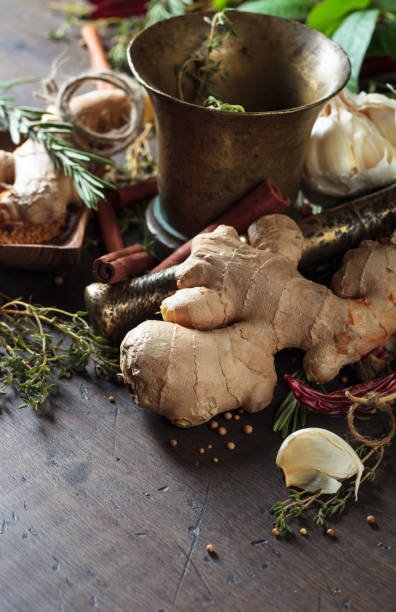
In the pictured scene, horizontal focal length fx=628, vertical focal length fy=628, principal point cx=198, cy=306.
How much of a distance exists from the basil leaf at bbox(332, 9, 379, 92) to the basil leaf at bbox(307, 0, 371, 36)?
0.9 inches

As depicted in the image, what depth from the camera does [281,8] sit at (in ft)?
4.57

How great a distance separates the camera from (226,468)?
0.82 m

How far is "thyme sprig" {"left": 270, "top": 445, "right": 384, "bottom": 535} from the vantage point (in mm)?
759

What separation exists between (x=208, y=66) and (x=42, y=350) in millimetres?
539

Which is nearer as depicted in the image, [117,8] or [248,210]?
[248,210]

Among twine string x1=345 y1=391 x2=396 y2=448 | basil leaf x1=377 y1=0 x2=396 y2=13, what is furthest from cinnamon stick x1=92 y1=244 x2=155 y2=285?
basil leaf x1=377 y1=0 x2=396 y2=13

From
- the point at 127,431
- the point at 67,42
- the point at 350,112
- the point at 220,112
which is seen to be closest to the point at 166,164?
the point at 220,112

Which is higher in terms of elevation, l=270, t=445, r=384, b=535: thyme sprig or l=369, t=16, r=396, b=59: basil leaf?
l=369, t=16, r=396, b=59: basil leaf

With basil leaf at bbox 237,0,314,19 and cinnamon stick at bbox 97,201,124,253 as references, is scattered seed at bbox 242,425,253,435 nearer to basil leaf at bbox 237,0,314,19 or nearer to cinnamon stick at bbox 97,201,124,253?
cinnamon stick at bbox 97,201,124,253

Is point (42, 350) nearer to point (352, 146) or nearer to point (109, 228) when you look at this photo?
point (109, 228)

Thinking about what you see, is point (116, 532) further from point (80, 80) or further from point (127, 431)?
point (80, 80)

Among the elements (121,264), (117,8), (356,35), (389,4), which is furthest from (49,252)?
(117,8)

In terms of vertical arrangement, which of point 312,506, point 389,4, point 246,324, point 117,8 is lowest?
point 312,506

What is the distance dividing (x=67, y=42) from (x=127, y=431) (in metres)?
1.20
